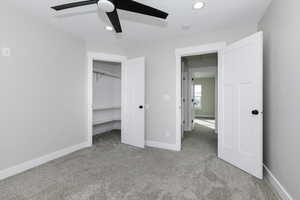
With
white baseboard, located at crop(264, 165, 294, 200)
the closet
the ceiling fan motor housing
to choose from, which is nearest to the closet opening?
the closet

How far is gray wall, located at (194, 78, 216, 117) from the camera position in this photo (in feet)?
27.2

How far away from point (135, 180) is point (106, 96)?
3.28m

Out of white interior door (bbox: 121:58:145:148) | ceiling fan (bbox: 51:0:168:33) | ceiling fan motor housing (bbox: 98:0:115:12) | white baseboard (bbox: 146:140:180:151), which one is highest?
ceiling fan (bbox: 51:0:168:33)

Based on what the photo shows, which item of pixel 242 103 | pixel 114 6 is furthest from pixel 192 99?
pixel 114 6

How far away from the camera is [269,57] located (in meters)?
2.03

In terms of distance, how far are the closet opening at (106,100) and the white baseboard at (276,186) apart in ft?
10.8

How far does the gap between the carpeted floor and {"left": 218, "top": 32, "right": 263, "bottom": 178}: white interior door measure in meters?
0.24

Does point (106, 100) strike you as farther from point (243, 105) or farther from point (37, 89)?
point (243, 105)

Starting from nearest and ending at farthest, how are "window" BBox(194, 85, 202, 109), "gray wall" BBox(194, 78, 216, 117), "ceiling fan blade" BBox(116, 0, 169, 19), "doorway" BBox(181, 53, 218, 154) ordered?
"ceiling fan blade" BBox(116, 0, 169, 19)
"doorway" BBox(181, 53, 218, 154)
"gray wall" BBox(194, 78, 216, 117)
"window" BBox(194, 85, 202, 109)

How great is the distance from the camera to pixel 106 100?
474 centimetres

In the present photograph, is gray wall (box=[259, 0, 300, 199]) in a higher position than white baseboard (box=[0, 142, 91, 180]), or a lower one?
higher

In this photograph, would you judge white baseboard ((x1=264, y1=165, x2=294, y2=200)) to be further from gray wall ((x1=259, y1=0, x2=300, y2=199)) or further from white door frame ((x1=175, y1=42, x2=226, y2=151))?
white door frame ((x1=175, y1=42, x2=226, y2=151))

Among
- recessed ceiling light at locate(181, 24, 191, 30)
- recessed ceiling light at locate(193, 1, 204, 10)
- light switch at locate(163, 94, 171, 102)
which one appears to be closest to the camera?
recessed ceiling light at locate(193, 1, 204, 10)

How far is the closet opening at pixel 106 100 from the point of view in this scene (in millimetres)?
4352
